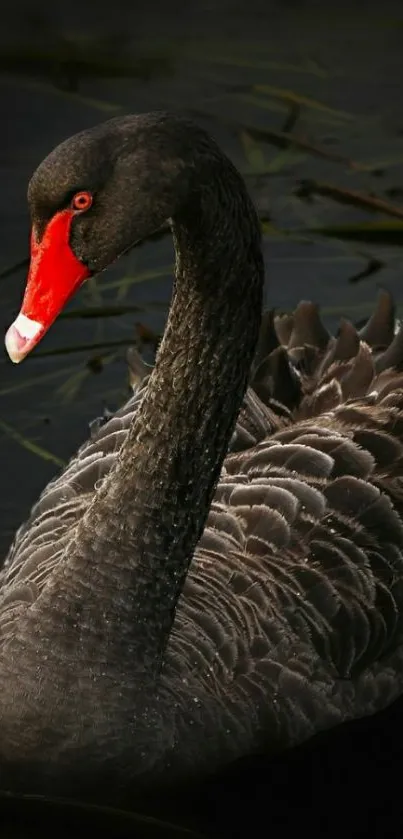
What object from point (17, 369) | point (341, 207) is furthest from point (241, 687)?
point (341, 207)

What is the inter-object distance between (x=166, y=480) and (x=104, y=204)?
2.73 ft

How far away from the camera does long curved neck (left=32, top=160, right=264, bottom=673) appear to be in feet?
15.0

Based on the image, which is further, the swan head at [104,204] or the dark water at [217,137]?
the dark water at [217,137]

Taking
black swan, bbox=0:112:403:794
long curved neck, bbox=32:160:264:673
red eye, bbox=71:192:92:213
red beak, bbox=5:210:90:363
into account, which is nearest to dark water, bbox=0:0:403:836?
black swan, bbox=0:112:403:794

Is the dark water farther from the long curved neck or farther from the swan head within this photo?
the swan head

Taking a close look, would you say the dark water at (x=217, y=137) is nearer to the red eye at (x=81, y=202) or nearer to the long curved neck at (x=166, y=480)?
the long curved neck at (x=166, y=480)

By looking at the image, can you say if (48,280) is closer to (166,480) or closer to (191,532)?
(166,480)

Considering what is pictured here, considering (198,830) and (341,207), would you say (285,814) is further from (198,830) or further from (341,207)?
(341,207)

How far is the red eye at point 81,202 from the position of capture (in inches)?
162

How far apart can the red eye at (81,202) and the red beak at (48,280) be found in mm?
19

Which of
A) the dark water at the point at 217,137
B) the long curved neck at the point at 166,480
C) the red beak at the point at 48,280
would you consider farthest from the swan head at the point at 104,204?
the dark water at the point at 217,137

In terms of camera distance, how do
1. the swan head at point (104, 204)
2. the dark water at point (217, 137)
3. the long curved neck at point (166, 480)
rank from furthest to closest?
the dark water at point (217, 137)
the long curved neck at point (166, 480)
the swan head at point (104, 204)

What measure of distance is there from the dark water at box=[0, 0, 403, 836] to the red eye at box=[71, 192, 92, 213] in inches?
74.4

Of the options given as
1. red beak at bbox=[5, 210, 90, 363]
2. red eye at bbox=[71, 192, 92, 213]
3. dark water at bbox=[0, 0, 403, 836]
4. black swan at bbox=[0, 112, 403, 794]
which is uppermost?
red eye at bbox=[71, 192, 92, 213]
